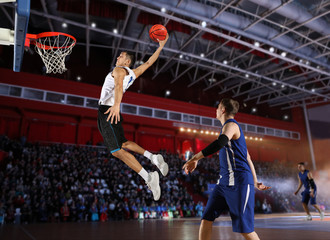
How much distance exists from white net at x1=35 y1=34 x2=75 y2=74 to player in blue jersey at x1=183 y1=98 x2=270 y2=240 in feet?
9.74

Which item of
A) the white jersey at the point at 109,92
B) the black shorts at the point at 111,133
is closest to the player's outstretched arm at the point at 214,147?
the black shorts at the point at 111,133

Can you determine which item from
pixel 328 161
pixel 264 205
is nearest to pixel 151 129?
pixel 264 205

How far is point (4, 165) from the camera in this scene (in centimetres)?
1307

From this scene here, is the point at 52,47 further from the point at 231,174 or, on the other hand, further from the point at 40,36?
the point at 231,174

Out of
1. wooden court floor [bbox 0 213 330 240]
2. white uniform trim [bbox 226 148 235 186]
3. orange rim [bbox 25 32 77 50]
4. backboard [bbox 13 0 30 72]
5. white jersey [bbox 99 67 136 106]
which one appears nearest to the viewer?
white uniform trim [bbox 226 148 235 186]

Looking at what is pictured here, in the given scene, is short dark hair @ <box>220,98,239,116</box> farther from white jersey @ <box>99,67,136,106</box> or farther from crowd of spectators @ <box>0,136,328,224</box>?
crowd of spectators @ <box>0,136,328,224</box>

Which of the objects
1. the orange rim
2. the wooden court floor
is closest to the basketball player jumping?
the orange rim

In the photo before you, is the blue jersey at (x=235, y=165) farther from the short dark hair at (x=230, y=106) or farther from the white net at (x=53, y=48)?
the white net at (x=53, y=48)

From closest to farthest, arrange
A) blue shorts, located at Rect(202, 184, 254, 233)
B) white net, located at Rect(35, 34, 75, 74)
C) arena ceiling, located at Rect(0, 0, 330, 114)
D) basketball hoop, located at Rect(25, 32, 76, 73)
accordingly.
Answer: blue shorts, located at Rect(202, 184, 254, 233) → basketball hoop, located at Rect(25, 32, 76, 73) → white net, located at Rect(35, 34, 75, 74) → arena ceiling, located at Rect(0, 0, 330, 114)

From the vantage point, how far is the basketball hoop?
4379mm

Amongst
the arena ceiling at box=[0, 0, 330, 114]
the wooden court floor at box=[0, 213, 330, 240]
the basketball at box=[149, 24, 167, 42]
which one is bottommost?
the wooden court floor at box=[0, 213, 330, 240]

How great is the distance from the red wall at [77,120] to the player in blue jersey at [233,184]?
635 inches

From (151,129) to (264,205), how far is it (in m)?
9.74

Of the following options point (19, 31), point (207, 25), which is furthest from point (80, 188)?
point (207, 25)
